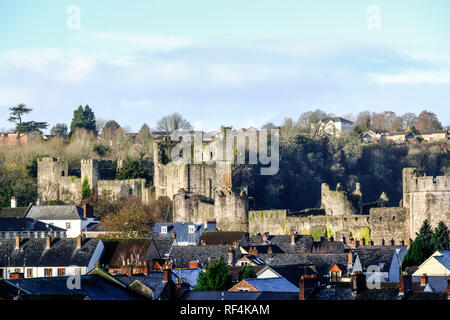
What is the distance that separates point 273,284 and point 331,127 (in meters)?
62.1

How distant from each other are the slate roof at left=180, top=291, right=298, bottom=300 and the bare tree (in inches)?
2080

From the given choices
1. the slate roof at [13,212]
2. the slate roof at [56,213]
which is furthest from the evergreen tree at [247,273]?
the slate roof at [13,212]

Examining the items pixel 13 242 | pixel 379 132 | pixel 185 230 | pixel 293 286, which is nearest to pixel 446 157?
pixel 379 132

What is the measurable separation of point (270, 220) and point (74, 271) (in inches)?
755

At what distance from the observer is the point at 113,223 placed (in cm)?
7544

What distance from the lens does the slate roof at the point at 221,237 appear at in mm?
66169

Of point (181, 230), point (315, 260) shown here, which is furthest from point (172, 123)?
point (315, 260)

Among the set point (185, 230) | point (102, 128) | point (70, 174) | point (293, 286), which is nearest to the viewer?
point (293, 286)

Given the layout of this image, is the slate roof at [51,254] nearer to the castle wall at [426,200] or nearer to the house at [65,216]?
the castle wall at [426,200]

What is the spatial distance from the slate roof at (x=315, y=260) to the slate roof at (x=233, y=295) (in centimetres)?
1060

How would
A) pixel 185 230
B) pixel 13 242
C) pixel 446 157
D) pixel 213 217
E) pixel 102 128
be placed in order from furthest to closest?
1. pixel 102 128
2. pixel 446 157
3. pixel 213 217
4. pixel 185 230
5. pixel 13 242

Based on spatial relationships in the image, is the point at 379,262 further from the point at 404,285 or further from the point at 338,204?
the point at 338,204
